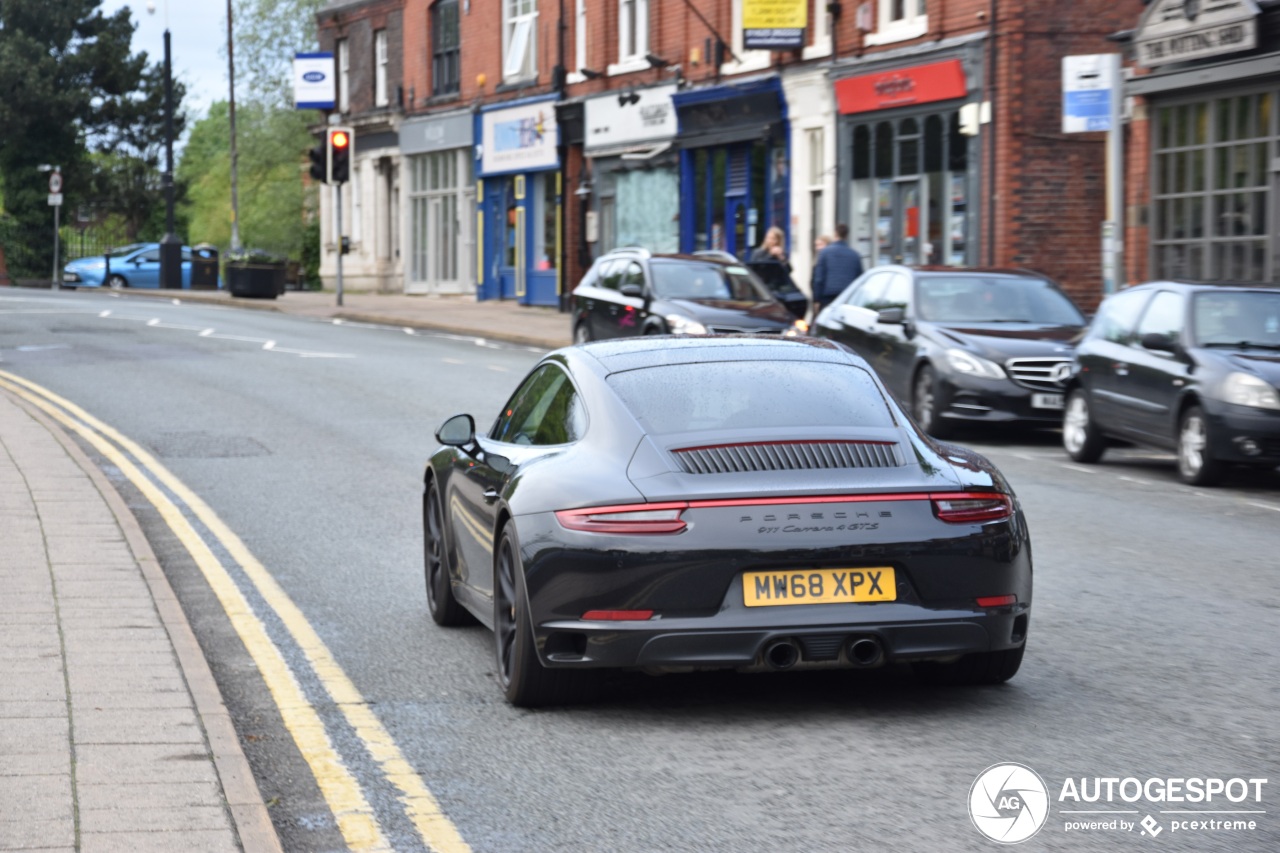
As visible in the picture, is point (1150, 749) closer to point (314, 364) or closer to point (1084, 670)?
point (1084, 670)

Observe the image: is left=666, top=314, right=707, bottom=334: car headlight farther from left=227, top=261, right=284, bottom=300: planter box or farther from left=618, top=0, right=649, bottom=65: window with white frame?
left=227, top=261, right=284, bottom=300: planter box

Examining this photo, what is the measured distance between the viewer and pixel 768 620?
608 centimetres

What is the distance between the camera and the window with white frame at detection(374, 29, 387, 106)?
5303cm

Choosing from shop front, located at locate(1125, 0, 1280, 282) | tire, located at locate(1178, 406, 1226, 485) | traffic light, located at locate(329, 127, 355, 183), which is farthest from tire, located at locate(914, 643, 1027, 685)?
traffic light, located at locate(329, 127, 355, 183)

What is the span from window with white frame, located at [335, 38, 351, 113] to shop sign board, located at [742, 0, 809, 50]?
2555cm

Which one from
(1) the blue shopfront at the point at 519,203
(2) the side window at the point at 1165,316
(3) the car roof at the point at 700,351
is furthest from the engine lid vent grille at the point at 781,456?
(1) the blue shopfront at the point at 519,203

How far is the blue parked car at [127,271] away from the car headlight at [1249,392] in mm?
45564

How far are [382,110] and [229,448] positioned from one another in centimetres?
3798

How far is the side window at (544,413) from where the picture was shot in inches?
274

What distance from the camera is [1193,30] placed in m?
23.2

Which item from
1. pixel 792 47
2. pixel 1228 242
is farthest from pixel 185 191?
pixel 1228 242

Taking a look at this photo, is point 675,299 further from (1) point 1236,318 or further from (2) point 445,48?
(2) point 445,48

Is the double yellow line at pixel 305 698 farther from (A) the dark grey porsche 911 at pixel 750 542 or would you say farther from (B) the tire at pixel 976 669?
(B) the tire at pixel 976 669

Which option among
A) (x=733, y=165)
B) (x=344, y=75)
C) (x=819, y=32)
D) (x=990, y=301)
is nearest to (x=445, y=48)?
(x=344, y=75)
